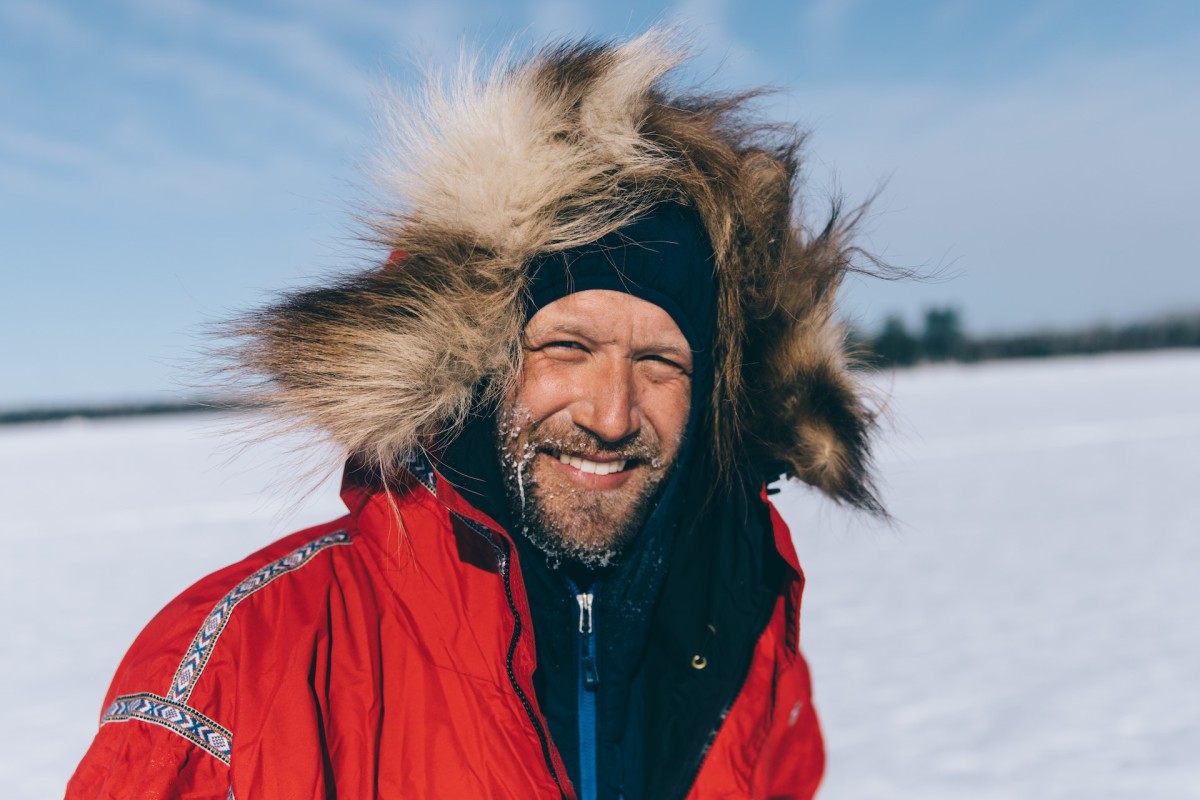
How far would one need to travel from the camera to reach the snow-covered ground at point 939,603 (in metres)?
2.95

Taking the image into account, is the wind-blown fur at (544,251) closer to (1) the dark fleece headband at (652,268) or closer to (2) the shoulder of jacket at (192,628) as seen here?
(1) the dark fleece headband at (652,268)

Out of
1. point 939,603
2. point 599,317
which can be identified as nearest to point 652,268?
point 599,317

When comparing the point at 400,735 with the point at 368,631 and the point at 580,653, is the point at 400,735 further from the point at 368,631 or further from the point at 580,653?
the point at 580,653

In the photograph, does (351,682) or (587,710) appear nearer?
(351,682)

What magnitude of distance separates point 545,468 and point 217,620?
540 millimetres

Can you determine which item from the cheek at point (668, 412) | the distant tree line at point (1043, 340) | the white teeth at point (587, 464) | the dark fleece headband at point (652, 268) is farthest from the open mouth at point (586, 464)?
the distant tree line at point (1043, 340)

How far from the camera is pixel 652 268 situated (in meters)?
1.50

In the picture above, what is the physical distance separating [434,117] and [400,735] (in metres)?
0.97

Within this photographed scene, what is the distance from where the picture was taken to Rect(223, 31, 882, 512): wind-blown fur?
4.42 ft

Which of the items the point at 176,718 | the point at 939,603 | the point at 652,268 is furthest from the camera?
the point at 939,603

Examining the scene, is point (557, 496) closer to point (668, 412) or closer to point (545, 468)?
point (545, 468)

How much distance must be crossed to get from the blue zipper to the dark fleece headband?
541 mm

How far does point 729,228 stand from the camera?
156 cm

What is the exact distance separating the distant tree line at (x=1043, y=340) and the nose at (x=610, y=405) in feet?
89.7
